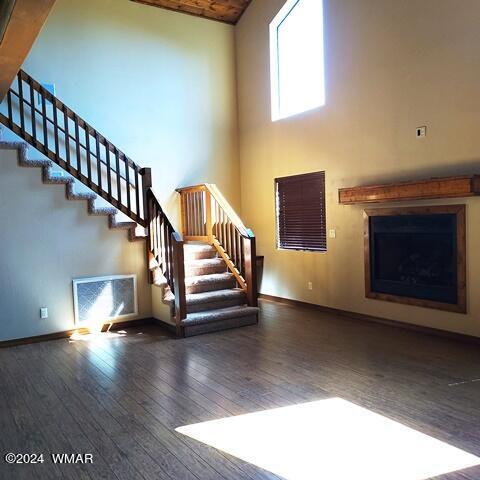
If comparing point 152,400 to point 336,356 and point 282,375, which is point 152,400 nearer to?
point 282,375

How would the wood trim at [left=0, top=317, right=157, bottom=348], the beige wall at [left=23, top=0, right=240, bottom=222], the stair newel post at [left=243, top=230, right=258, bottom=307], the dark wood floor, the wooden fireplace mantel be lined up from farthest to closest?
the beige wall at [left=23, top=0, right=240, bottom=222] → the stair newel post at [left=243, top=230, right=258, bottom=307] → the wood trim at [left=0, top=317, right=157, bottom=348] → the wooden fireplace mantel → the dark wood floor

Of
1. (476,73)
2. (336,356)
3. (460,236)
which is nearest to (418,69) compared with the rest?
(476,73)

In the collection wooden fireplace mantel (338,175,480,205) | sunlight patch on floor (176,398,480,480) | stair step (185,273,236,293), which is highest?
wooden fireplace mantel (338,175,480,205)

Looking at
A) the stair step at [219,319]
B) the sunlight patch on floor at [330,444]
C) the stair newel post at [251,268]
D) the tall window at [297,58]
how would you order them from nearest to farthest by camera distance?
the sunlight patch on floor at [330,444] → the stair step at [219,319] → the stair newel post at [251,268] → the tall window at [297,58]

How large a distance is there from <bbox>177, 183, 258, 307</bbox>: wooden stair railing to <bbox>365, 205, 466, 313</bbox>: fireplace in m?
1.52

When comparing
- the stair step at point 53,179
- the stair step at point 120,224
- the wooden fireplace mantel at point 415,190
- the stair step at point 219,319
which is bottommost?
the stair step at point 219,319

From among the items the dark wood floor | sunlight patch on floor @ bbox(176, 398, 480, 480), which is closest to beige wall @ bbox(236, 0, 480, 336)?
the dark wood floor

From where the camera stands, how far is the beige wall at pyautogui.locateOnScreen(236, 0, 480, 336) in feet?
15.1

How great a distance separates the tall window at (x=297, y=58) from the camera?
6402mm

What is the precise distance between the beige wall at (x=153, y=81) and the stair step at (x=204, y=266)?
1.41 meters

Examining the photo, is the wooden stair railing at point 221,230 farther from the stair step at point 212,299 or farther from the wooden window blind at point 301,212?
the wooden window blind at point 301,212

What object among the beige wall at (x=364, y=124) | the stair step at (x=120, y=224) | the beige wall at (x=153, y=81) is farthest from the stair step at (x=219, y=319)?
the beige wall at (x=153, y=81)

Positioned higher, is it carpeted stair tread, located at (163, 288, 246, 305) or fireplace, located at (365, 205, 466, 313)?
fireplace, located at (365, 205, 466, 313)

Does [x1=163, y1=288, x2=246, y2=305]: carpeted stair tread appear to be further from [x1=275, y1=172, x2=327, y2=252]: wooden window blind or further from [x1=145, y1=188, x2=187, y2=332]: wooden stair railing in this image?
[x1=275, y1=172, x2=327, y2=252]: wooden window blind
